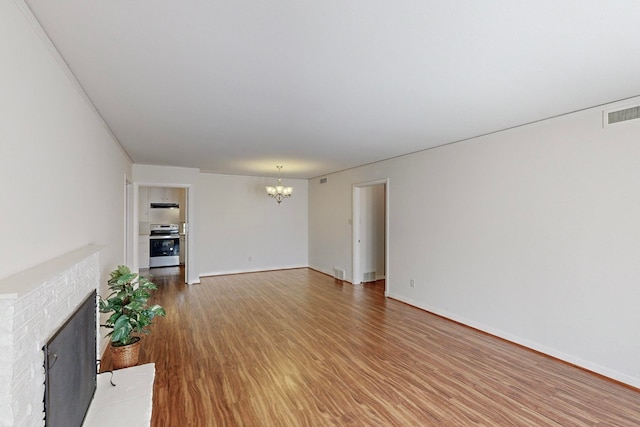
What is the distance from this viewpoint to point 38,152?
1.51 meters

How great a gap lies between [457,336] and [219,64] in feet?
12.5

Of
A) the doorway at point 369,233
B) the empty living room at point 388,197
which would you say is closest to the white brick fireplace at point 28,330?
the empty living room at point 388,197

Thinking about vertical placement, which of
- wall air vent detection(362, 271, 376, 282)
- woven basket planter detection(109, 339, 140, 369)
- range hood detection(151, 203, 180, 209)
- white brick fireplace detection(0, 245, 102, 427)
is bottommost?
wall air vent detection(362, 271, 376, 282)

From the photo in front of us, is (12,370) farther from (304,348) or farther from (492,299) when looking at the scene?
(492,299)

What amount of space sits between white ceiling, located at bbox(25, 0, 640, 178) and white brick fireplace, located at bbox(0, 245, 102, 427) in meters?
1.29

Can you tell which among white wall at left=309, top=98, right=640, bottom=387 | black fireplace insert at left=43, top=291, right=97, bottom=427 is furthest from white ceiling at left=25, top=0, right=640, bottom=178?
black fireplace insert at left=43, top=291, right=97, bottom=427

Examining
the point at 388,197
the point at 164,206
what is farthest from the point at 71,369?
the point at 164,206

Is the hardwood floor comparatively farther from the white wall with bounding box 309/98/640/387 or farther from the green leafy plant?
the green leafy plant

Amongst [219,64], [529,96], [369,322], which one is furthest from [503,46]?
[369,322]

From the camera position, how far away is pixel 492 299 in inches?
147

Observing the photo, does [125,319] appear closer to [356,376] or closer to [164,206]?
[356,376]

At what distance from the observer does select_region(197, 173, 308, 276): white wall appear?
23.4 feet

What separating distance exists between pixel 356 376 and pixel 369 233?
4014mm

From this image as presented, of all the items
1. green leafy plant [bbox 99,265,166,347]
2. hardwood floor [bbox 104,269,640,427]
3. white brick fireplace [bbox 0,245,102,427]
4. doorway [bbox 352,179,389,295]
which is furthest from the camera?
doorway [bbox 352,179,389,295]
